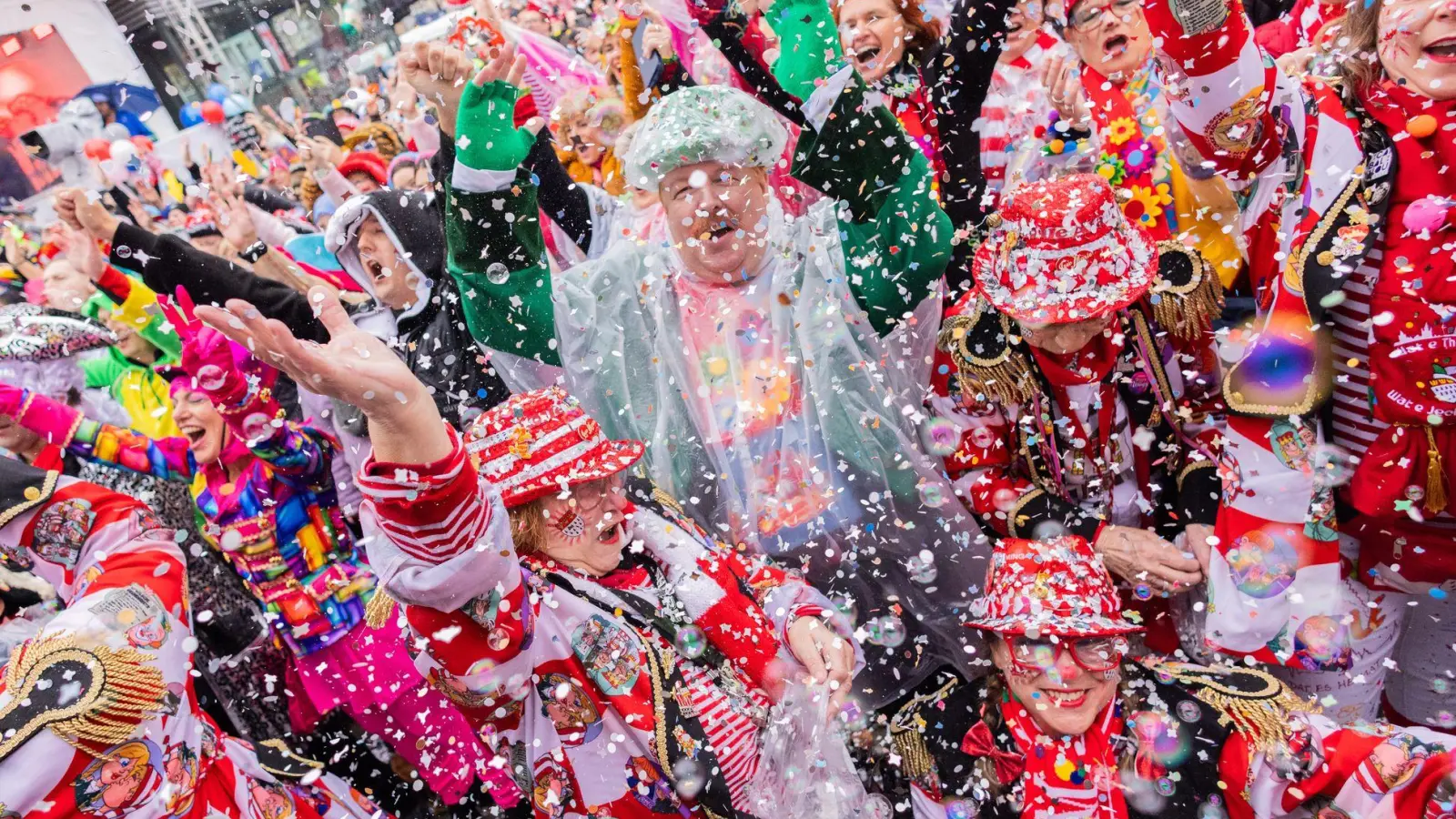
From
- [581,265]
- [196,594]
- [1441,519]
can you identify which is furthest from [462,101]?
[1441,519]

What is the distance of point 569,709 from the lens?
184cm

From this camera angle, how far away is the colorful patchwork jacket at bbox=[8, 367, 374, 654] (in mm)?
2787

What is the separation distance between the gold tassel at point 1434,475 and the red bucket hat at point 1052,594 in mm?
618

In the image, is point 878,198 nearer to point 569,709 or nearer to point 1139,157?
point 1139,157

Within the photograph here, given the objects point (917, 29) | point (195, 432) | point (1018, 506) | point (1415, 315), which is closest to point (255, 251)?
point (195, 432)

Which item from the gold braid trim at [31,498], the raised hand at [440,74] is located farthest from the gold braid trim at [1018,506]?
the gold braid trim at [31,498]

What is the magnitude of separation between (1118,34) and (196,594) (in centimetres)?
345

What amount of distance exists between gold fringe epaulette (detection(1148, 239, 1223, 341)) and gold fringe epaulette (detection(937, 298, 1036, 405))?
325 millimetres

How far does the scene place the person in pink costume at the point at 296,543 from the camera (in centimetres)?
278

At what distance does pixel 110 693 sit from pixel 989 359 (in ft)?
6.28

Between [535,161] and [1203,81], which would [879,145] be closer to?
[1203,81]

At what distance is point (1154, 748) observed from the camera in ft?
6.14

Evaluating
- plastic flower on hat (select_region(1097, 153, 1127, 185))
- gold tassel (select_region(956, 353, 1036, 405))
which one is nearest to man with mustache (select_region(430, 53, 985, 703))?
gold tassel (select_region(956, 353, 1036, 405))

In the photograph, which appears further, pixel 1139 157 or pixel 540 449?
pixel 1139 157
